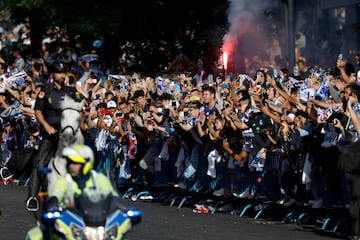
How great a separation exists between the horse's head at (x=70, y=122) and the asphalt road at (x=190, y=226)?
142cm

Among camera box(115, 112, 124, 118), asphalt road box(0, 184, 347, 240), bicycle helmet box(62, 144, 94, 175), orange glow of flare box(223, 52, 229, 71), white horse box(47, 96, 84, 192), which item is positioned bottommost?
asphalt road box(0, 184, 347, 240)

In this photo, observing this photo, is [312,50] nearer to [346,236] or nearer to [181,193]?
[181,193]

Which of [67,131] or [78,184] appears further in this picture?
[67,131]

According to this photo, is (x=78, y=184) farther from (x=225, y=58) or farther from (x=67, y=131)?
(x=225, y=58)

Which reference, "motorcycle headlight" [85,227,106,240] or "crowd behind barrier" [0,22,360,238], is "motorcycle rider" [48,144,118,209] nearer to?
"motorcycle headlight" [85,227,106,240]

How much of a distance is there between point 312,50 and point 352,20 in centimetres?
140

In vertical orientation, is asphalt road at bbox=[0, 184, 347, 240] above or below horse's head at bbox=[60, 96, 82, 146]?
below

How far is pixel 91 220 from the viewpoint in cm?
1208

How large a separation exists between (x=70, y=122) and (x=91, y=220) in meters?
5.24

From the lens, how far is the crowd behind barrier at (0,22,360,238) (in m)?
18.4

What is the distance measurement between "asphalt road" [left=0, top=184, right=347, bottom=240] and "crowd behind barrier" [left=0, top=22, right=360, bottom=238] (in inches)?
16.4

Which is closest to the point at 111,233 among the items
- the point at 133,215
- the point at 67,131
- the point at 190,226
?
the point at 133,215

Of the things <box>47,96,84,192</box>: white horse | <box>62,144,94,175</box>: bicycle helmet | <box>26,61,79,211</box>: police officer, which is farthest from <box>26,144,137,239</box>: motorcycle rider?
<box>26,61,79,211</box>: police officer

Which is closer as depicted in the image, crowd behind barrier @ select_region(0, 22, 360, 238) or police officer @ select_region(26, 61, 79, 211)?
police officer @ select_region(26, 61, 79, 211)
